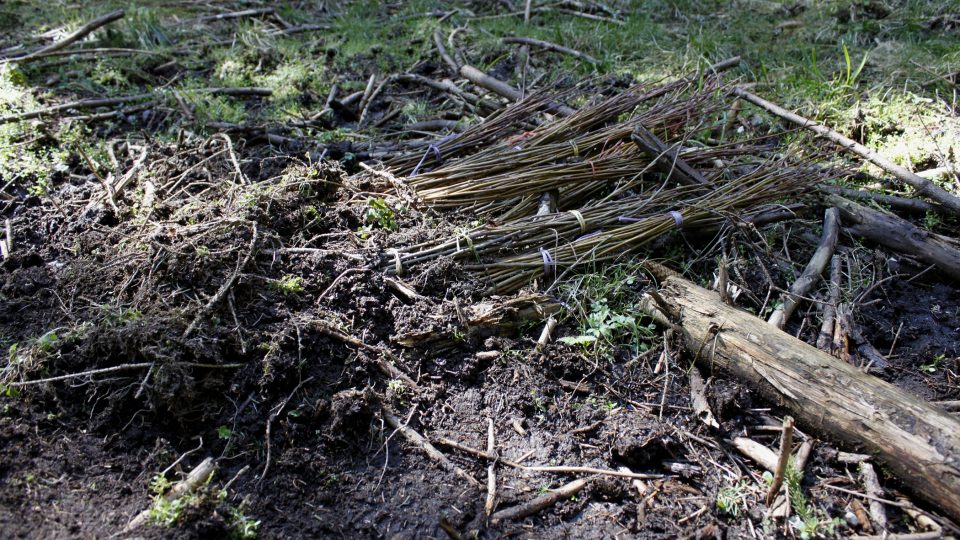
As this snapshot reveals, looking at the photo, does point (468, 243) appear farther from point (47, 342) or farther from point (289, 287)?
point (47, 342)

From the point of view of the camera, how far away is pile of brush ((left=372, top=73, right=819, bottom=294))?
10.6 feet

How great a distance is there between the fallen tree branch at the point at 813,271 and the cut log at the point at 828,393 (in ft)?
0.93

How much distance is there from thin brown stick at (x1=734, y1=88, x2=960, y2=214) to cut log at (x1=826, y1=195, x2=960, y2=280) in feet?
0.97

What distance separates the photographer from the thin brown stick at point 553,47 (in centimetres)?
524

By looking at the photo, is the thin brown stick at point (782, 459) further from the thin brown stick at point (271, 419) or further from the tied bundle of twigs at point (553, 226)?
the thin brown stick at point (271, 419)

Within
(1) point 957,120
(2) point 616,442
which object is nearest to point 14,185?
(2) point 616,442

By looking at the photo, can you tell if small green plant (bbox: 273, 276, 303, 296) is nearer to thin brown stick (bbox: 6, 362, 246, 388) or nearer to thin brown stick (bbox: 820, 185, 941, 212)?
thin brown stick (bbox: 6, 362, 246, 388)

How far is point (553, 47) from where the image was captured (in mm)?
5430

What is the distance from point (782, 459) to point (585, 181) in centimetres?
195

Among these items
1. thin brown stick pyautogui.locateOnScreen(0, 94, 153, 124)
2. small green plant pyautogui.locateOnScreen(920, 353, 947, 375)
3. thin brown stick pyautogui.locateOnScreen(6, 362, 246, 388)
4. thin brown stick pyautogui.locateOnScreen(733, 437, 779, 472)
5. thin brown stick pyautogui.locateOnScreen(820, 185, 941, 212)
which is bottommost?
small green plant pyautogui.locateOnScreen(920, 353, 947, 375)

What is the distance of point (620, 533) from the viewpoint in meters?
2.28

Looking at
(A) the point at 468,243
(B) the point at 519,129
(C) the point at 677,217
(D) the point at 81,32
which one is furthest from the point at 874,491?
(D) the point at 81,32

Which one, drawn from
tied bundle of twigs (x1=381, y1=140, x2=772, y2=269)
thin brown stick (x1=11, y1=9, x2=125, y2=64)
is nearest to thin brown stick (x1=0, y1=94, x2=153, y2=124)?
thin brown stick (x1=11, y1=9, x2=125, y2=64)

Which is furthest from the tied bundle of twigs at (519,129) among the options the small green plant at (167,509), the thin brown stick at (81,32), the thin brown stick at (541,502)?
the thin brown stick at (81,32)
